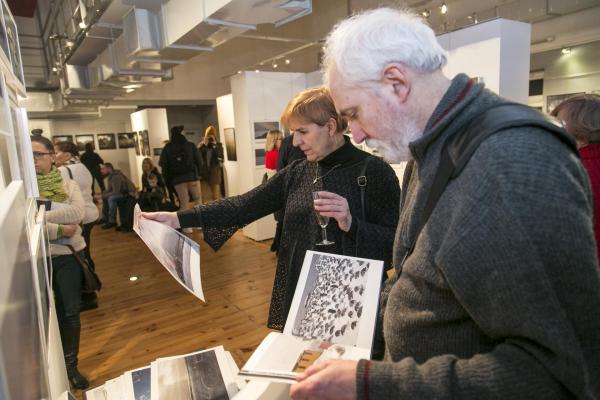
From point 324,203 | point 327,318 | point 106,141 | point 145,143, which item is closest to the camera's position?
point 327,318

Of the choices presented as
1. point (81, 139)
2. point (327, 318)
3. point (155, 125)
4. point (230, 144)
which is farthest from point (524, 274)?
point (81, 139)

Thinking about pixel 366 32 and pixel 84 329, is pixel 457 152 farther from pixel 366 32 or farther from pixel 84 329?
pixel 84 329

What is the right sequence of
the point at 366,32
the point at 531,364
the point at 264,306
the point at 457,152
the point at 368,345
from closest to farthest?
the point at 531,364
the point at 457,152
the point at 366,32
the point at 368,345
the point at 264,306

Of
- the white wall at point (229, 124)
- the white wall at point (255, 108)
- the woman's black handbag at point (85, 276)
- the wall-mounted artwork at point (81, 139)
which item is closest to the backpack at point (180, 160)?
the white wall at point (229, 124)

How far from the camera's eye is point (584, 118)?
75.5 inches

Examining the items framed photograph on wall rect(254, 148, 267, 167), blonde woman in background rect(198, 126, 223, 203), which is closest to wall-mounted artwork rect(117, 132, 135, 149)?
blonde woman in background rect(198, 126, 223, 203)

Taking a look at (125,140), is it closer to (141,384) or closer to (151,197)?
(151,197)

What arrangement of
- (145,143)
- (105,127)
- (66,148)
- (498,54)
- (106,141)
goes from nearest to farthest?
(498,54) → (66,148) → (145,143) → (105,127) → (106,141)

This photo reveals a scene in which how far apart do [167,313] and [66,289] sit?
1.36 meters

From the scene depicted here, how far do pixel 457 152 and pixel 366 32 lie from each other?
13.3 inches

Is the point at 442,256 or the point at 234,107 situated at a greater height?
the point at 234,107

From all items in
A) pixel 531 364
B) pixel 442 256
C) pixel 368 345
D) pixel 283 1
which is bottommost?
pixel 368 345

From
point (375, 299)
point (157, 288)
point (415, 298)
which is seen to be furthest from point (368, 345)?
point (157, 288)

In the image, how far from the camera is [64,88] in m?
8.05
